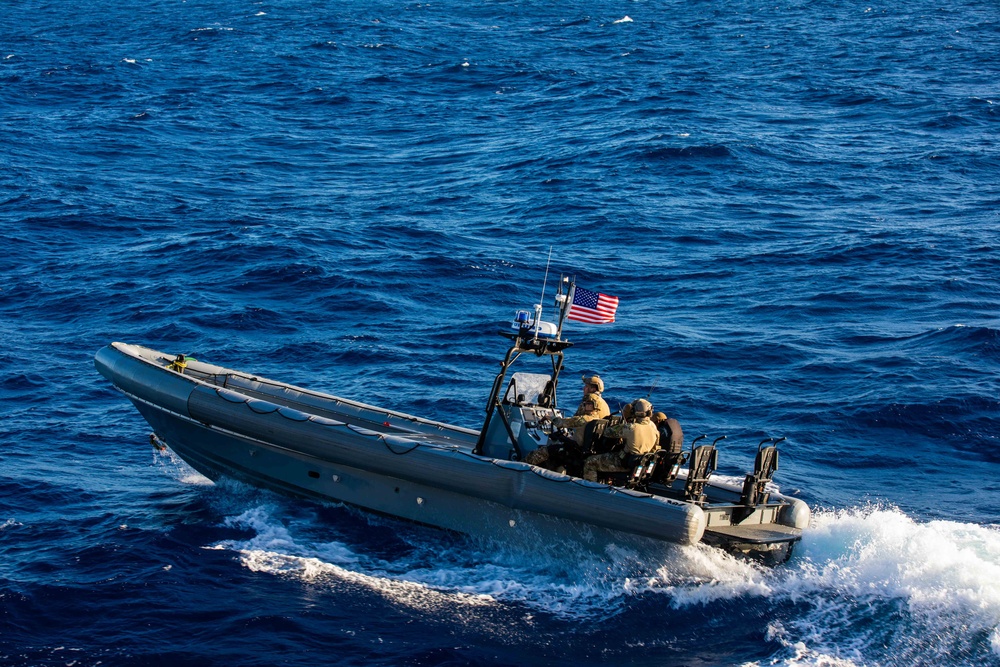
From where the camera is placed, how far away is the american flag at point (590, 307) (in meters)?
13.1

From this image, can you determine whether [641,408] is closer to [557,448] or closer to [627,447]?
[627,447]

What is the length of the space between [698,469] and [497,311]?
9.12m

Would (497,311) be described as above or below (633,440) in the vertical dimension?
below

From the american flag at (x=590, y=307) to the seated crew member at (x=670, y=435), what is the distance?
1.37 metres

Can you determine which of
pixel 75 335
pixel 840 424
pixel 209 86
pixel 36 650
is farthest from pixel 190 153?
pixel 36 650

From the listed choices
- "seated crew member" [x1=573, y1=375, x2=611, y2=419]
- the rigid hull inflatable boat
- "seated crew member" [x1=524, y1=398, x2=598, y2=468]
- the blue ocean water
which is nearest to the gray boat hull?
the rigid hull inflatable boat

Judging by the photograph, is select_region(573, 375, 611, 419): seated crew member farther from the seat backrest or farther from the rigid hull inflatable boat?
the seat backrest

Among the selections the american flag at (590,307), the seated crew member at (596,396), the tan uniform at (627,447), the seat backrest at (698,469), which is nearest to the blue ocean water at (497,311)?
the seat backrest at (698,469)

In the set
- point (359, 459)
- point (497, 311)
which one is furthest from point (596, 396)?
point (497, 311)

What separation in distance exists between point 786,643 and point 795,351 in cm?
858

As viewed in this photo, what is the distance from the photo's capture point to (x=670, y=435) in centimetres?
1231

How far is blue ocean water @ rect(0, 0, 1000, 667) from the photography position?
11055 mm

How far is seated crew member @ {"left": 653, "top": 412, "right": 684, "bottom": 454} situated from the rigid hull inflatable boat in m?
0.10

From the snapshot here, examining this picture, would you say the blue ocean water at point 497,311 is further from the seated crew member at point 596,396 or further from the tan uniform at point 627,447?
the seated crew member at point 596,396
